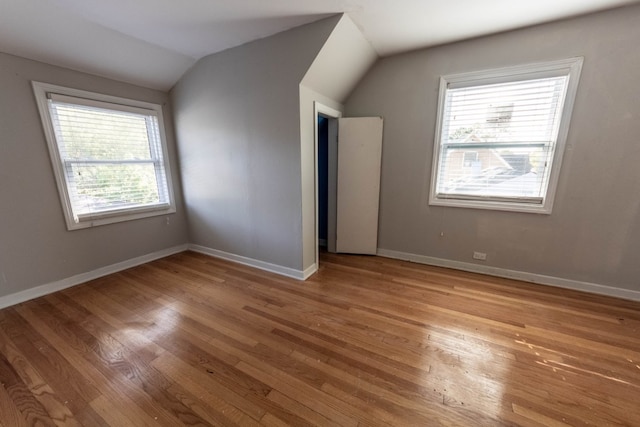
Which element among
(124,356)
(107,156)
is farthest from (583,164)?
(107,156)

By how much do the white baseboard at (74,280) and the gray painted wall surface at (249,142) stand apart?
0.74m

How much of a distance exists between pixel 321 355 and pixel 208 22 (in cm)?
294

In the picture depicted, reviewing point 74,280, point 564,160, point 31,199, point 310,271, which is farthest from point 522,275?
point 31,199

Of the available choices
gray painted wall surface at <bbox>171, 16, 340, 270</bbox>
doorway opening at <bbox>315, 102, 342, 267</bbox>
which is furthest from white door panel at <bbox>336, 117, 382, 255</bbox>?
gray painted wall surface at <bbox>171, 16, 340, 270</bbox>

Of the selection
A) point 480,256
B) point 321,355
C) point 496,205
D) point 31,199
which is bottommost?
point 321,355

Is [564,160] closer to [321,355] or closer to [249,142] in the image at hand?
[321,355]

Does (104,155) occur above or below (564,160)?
above

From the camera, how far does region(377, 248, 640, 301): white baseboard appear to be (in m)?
2.32

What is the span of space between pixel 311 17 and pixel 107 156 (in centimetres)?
275

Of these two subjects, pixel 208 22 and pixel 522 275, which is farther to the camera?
pixel 522 275

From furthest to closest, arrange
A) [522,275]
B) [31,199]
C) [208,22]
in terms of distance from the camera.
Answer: [522,275] < [31,199] < [208,22]

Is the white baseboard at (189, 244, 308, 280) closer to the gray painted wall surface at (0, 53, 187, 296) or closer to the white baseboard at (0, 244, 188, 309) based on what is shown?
the white baseboard at (0, 244, 188, 309)

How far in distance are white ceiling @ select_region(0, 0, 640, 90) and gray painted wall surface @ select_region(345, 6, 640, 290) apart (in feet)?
0.65

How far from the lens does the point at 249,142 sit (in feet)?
8.99
